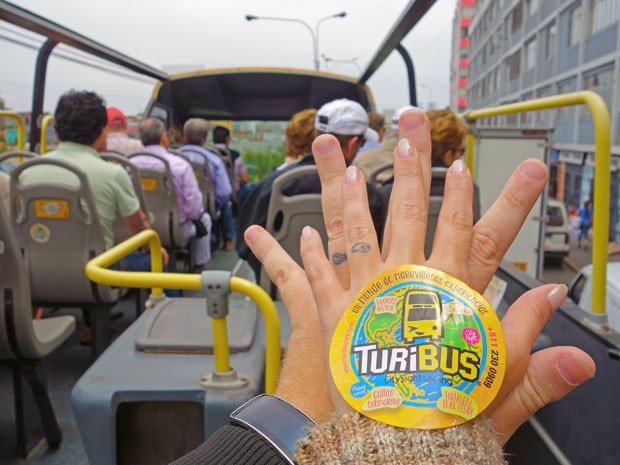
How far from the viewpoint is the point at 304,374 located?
803 mm

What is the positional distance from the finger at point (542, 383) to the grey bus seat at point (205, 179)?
233 inches

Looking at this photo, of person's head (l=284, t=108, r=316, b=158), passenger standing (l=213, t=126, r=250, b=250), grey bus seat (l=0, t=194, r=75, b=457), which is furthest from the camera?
passenger standing (l=213, t=126, r=250, b=250)

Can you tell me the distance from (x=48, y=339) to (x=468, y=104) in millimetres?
67321

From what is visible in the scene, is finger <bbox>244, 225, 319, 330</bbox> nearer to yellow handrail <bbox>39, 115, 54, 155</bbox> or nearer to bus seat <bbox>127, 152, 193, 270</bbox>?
bus seat <bbox>127, 152, 193, 270</bbox>

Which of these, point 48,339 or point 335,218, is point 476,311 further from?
point 48,339

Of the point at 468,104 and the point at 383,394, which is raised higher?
the point at 468,104

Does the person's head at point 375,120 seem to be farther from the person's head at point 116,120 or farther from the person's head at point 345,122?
the person's head at point 345,122

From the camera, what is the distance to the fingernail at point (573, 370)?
0.66 metres

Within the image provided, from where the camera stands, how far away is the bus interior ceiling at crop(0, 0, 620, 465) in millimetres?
1708

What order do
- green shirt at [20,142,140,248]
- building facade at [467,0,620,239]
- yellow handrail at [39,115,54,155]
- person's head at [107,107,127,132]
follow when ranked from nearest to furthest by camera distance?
green shirt at [20,142,140,248] → yellow handrail at [39,115,54,155] → person's head at [107,107,127,132] → building facade at [467,0,620,239]

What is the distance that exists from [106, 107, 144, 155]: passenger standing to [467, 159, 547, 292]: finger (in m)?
5.35

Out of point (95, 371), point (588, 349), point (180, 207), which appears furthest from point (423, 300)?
point (180, 207)

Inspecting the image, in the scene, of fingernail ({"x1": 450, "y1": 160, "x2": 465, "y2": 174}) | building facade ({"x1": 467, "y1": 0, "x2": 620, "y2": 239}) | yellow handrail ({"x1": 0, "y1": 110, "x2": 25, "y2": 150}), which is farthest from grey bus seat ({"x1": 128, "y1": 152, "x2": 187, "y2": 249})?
building facade ({"x1": 467, "y1": 0, "x2": 620, "y2": 239})

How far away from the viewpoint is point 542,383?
0.70 m
